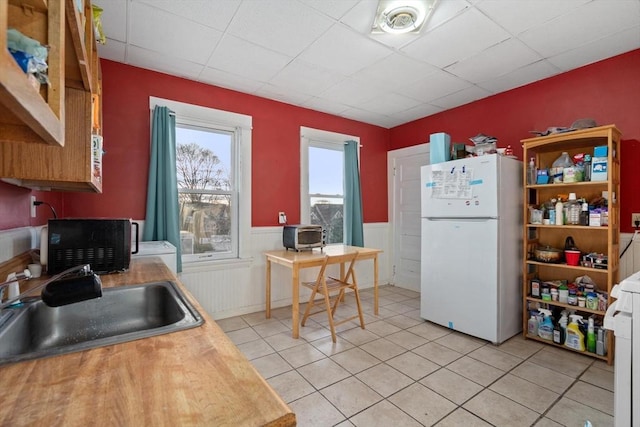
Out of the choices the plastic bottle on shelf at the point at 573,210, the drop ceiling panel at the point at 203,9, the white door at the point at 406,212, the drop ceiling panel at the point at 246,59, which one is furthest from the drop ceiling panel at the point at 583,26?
the drop ceiling panel at the point at 203,9

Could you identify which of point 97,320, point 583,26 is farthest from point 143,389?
point 583,26

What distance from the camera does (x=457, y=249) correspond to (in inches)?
117

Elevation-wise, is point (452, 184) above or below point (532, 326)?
above

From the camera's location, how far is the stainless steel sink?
95cm

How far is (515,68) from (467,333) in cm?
262

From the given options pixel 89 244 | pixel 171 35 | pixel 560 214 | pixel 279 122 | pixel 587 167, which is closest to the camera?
pixel 89 244

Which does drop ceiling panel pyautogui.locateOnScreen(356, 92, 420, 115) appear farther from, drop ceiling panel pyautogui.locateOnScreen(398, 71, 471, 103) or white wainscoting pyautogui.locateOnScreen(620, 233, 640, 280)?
white wainscoting pyautogui.locateOnScreen(620, 233, 640, 280)

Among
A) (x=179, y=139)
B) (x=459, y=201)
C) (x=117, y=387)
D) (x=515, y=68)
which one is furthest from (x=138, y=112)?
(x=515, y=68)

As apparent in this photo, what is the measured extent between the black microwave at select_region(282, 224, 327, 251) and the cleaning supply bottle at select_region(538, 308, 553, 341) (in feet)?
7.35

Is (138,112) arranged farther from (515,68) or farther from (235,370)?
(515,68)

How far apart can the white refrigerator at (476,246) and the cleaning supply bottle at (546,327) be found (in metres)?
0.21

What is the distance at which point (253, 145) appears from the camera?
140 inches

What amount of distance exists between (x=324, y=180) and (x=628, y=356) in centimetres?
340

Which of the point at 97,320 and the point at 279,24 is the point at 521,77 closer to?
the point at 279,24
